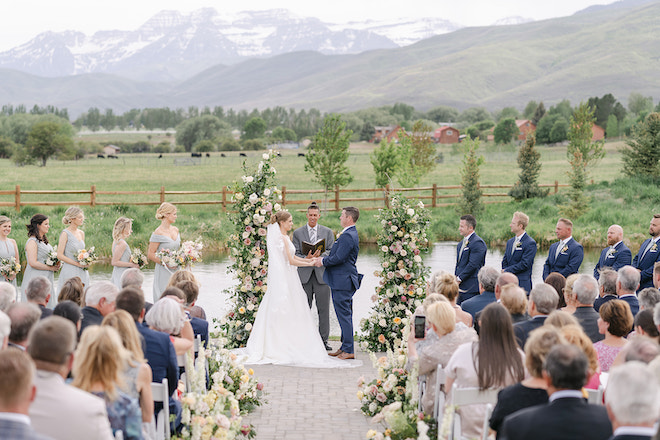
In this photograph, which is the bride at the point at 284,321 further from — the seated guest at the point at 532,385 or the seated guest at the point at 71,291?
the seated guest at the point at 532,385

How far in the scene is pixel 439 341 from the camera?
20.2ft

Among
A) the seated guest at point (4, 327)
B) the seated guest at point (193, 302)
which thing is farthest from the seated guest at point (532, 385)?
the seated guest at point (193, 302)

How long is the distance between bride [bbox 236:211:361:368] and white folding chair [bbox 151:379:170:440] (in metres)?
4.67

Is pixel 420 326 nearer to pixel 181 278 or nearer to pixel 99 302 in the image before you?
pixel 181 278

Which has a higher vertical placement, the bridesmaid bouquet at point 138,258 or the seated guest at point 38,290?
the seated guest at point 38,290

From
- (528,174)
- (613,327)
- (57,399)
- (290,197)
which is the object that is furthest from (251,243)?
(290,197)

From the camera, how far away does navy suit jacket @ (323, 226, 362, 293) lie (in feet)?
33.1

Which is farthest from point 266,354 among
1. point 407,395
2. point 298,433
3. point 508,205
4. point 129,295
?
point 508,205

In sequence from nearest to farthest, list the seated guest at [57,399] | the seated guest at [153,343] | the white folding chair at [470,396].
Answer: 1. the seated guest at [57,399]
2. the white folding chair at [470,396]
3. the seated guest at [153,343]

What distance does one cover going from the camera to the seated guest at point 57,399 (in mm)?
3889

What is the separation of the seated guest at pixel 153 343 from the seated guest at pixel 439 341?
2.05 meters

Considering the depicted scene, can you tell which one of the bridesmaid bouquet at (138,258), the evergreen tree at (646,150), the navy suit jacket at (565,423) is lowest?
the bridesmaid bouquet at (138,258)

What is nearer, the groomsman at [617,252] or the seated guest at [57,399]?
the seated guest at [57,399]

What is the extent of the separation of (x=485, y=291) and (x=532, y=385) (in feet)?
11.6
